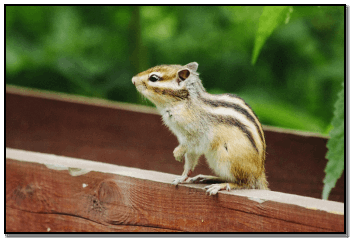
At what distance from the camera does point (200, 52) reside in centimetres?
337

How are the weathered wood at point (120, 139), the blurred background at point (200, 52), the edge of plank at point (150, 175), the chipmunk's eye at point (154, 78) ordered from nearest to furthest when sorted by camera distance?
the edge of plank at point (150, 175)
the chipmunk's eye at point (154, 78)
the weathered wood at point (120, 139)
the blurred background at point (200, 52)

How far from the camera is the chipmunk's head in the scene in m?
1.76

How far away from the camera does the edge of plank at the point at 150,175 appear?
1.39 m

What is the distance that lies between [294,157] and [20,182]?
1394 mm

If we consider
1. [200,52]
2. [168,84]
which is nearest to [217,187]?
[168,84]

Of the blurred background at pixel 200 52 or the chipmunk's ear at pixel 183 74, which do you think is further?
the blurred background at pixel 200 52

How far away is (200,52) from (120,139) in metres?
1.05

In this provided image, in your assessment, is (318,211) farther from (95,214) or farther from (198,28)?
(198,28)

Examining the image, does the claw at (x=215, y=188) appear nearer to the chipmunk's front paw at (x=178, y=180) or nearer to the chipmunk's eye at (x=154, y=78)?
the chipmunk's front paw at (x=178, y=180)

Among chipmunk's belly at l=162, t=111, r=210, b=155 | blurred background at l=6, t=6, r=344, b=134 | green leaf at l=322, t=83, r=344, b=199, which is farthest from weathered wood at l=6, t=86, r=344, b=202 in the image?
chipmunk's belly at l=162, t=111, r=210, b=155

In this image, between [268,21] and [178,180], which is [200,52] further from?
[178,180]

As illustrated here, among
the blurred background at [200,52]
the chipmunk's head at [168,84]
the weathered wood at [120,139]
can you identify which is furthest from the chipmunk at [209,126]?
the blurred background at [200,52]

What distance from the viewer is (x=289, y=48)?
3420 millimetres

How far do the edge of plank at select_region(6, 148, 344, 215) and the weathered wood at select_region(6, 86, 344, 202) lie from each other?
0.77 m
